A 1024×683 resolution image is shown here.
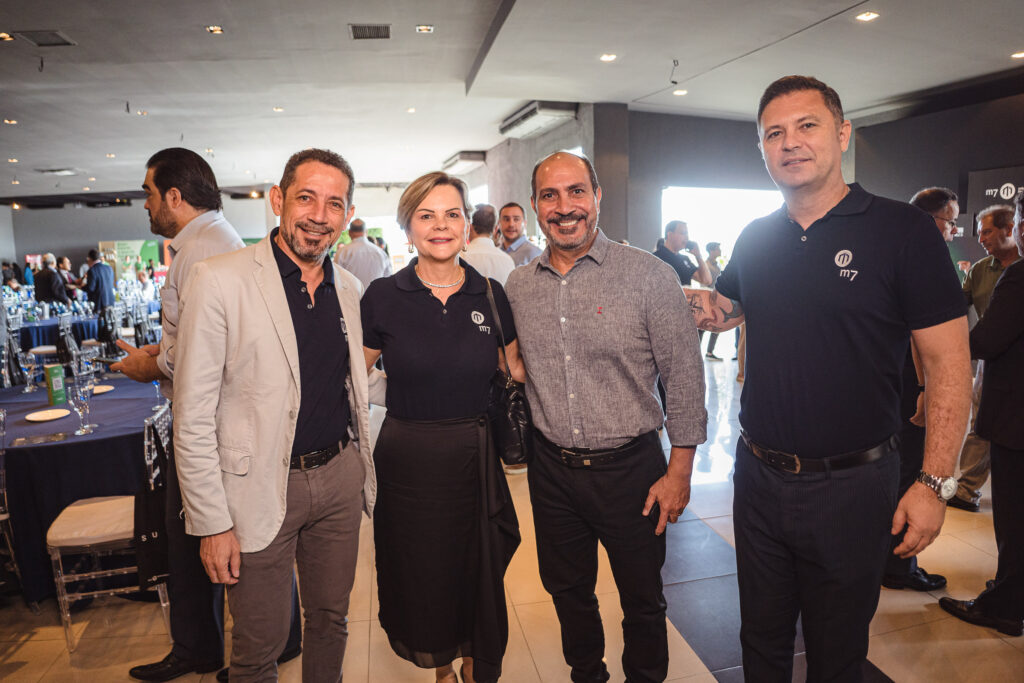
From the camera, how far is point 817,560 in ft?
5.24

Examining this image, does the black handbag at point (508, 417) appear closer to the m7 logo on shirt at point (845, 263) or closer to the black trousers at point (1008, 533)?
the m7 logo on shirt at point (845, 263)

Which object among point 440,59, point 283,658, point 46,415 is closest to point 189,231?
point 46,415

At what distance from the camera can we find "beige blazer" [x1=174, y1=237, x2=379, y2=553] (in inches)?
62.8

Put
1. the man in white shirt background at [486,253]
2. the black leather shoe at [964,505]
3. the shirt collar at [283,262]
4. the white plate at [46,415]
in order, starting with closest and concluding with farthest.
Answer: the shirt collar at [283,262] < the white plate at [46,415] < the black leather shoe at [964,505] < the man in white shirt background at [486,253]

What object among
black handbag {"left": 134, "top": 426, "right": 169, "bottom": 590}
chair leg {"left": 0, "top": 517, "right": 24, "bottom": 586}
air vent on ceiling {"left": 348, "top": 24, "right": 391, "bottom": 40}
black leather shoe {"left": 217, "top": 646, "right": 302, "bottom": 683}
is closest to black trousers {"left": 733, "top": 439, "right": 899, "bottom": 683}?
black leather shoe {"left": 217, "top": 646, "right": 302, "bottom": 683}

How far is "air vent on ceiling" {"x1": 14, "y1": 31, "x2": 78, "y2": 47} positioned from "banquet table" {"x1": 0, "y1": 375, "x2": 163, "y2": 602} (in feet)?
17.4

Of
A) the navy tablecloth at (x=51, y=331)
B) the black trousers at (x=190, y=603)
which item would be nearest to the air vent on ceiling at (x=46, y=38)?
the navy tablecloth at (x=51, y=331)

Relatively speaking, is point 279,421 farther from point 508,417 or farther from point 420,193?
point 420,193

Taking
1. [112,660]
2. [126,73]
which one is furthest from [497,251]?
[126,73]

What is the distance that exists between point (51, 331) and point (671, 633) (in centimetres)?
961

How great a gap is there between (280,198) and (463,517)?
120 centimetres

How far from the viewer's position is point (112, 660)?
2566 millimetres

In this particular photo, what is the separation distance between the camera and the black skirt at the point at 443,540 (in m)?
1.96

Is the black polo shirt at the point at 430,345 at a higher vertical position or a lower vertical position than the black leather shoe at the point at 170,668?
higher
